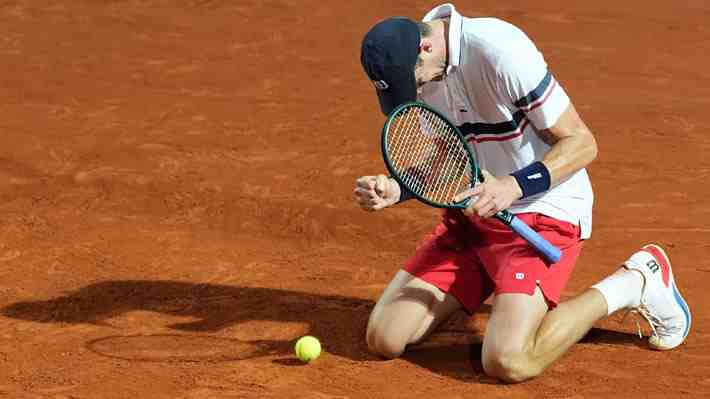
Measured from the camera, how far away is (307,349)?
5637 mm

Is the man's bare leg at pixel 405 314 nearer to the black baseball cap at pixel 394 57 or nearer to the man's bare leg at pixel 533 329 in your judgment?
the man's bare leg at pixel 533 329

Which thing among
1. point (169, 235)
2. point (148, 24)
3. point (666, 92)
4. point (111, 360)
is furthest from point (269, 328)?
point (148, 24)

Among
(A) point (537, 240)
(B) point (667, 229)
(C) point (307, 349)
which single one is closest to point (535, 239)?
(A) point (537, 240)

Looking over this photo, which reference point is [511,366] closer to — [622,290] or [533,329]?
[533,329]

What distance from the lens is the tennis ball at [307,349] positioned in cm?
564

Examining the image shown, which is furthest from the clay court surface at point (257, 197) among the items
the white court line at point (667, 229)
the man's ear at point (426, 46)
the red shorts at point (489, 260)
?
the man's ear at point (426, 46)

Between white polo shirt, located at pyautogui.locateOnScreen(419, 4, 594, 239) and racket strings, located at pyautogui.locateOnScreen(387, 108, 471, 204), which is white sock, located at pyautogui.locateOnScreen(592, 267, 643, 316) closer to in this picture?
white polo shirt, located at pyautogui.locateOnScreen(419, 4, 594, 239)

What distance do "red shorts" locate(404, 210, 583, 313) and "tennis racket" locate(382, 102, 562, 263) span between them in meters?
0.12

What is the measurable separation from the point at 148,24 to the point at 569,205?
673 cm

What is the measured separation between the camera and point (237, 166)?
8.20 m

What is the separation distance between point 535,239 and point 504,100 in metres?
0.60

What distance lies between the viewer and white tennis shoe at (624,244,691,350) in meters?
5.75

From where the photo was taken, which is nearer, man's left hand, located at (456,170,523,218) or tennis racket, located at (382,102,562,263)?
man's left hand, located at (456,170,523,218)

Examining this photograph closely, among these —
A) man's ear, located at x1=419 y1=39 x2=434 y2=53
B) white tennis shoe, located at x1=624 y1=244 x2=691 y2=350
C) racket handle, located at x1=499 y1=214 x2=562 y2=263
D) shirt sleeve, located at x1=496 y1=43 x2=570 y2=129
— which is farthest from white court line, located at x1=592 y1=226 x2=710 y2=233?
man's ear, located at x1=419 y1=39 x2=434 y2=53
